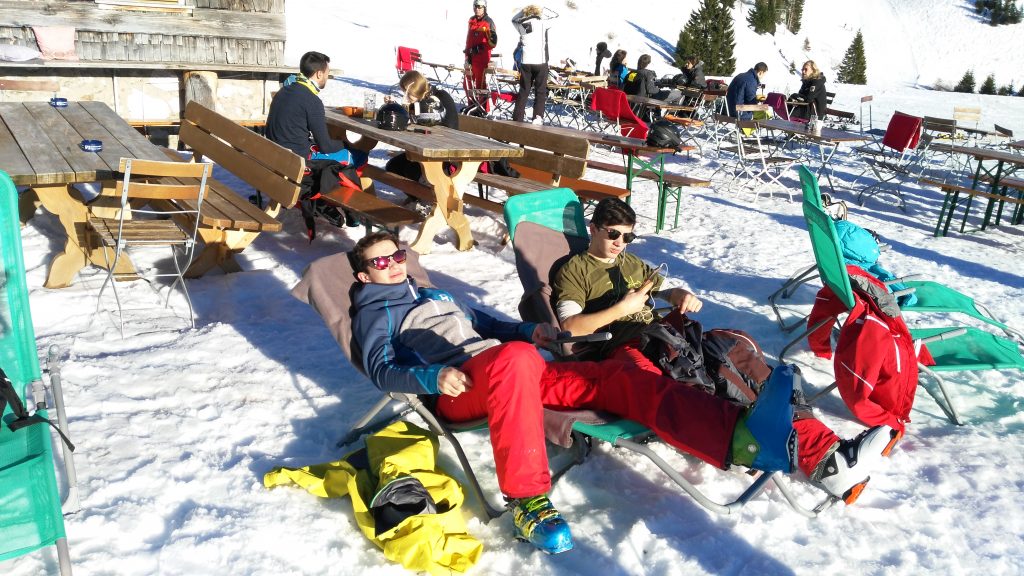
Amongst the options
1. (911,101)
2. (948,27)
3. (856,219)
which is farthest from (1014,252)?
(948,27)

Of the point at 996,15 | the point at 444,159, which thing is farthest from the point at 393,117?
the point at 996,15

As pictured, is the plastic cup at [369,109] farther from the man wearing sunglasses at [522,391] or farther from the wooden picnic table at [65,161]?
the man wearing sunglasses at [522,391]

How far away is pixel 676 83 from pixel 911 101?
38.3 ft

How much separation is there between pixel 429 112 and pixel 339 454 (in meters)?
3.93

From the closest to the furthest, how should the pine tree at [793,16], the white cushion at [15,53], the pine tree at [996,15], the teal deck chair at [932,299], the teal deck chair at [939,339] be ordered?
1. the teal deck chair at [939,339]
2. the teal deck chair at [932,299]
3. the white cushion at [15,53]
4. the pine tree at [793,16]
5. the pine tree at [996,15]

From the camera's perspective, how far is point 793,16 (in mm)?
54250

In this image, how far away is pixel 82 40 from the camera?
28.4 ft

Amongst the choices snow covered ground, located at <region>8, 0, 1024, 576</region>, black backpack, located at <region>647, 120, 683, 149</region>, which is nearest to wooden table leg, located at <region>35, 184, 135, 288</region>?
snow covered ground, located at <region>8, 0, 1024, 576</region>

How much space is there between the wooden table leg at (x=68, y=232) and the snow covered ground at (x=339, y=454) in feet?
0.39

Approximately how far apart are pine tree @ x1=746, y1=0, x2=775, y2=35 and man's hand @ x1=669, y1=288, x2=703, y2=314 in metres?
47.2

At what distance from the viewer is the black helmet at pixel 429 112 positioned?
6.58 meters

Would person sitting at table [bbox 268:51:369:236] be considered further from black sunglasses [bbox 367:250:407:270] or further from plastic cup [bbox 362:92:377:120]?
black sunglasses [bbox 367:250:407:270]

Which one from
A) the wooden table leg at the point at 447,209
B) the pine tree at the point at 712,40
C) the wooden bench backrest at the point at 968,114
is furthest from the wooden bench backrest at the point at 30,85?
the pine tree at the point at 712,40

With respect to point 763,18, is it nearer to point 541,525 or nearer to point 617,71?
point 617,71
